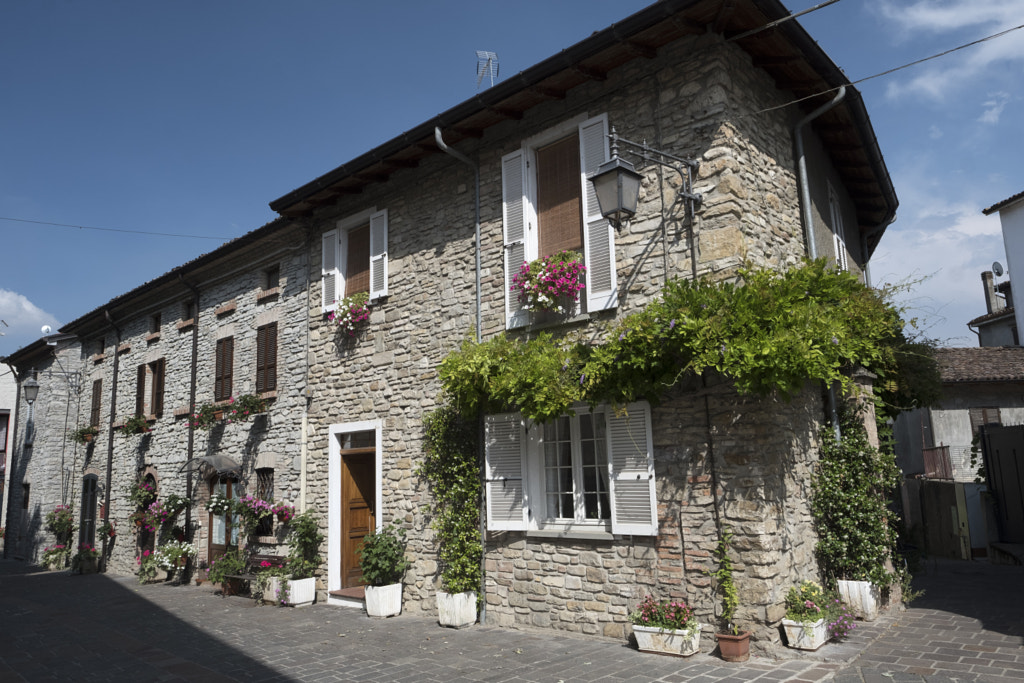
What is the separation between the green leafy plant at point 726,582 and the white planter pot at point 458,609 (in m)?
2.91

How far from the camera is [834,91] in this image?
8.10 m

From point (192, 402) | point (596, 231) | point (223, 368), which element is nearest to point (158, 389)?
point (192, 402)

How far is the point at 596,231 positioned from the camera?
758 centimetres

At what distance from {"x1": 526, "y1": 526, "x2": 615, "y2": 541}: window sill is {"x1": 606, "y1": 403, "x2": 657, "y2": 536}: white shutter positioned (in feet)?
0.64

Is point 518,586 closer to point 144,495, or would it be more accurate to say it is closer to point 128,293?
point 144,495

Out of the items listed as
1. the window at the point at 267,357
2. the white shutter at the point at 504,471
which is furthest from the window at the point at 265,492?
the white shutter at the point at 504,471

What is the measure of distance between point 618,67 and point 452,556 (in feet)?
18.6

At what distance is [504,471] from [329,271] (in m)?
4.74

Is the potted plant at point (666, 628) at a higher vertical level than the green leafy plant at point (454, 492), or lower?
lower

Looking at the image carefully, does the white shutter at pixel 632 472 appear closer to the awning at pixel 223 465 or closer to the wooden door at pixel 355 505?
the wooden door at pixel 355 505

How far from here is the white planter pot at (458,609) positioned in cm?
799

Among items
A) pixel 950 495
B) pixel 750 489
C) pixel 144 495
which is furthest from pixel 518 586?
pixel 144 495

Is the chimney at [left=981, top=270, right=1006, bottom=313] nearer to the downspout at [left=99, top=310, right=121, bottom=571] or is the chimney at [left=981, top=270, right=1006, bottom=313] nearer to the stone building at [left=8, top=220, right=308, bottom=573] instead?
the stone building at [left=8, top=220, right=308, bottom=573]

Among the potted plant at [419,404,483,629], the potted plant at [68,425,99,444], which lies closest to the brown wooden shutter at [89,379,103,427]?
the potted plant at [68,425,99,444]
